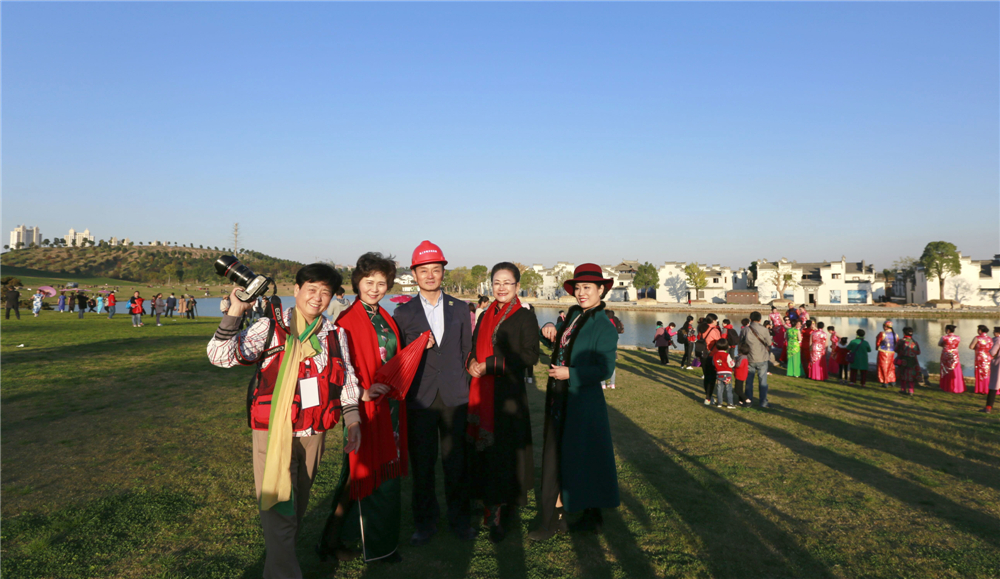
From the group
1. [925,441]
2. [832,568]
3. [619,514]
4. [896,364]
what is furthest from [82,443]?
[896,364]

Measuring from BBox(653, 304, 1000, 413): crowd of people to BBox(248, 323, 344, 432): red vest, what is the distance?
7.64m

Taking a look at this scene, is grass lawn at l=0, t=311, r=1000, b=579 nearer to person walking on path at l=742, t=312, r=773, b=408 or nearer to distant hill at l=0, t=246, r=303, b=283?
person walking on path at l=742, t=312, r=773, b=408

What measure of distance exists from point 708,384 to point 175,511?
8625mm

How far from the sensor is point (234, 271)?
2605mm

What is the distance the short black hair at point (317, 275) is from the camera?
2906 mm

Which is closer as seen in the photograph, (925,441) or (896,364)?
(925,441)

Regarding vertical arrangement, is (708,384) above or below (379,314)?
below

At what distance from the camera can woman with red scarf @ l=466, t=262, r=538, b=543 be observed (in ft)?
12.7

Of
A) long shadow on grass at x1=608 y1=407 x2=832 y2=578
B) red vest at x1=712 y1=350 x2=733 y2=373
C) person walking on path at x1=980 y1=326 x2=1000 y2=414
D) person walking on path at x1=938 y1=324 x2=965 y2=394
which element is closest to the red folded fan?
long shadow on grass at x1=608 y1=407 x2=832 y2=578

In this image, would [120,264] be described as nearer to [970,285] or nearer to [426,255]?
[426,255]

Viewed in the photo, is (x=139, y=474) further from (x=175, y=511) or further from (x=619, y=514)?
(x=619, y=514)

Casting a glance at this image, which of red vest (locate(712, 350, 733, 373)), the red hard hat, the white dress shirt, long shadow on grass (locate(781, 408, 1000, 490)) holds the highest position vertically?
the red hard hat

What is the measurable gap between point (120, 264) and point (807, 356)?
7178 inches

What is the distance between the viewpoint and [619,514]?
14.3 feet
